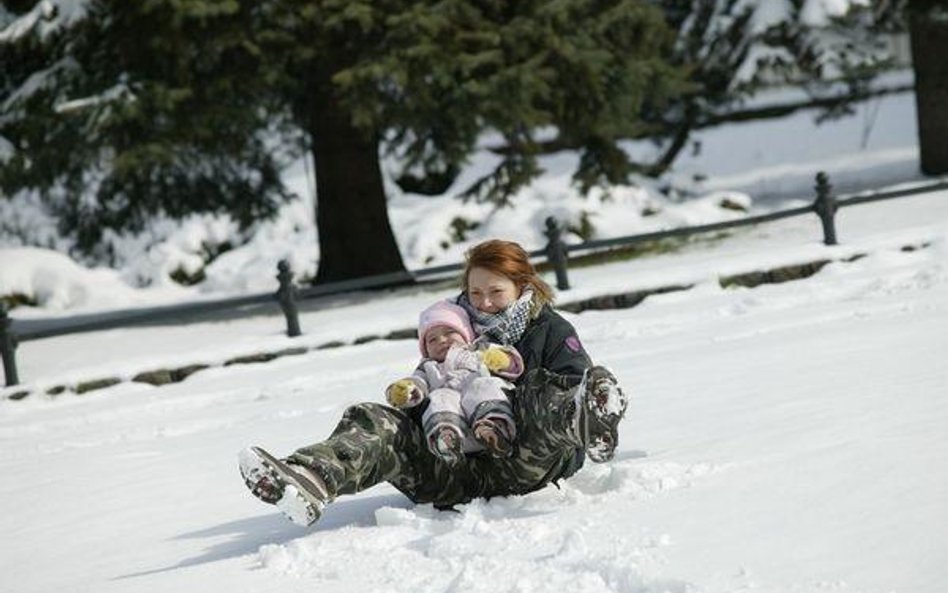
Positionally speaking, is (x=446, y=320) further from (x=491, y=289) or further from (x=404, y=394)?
(x=404, y=394)

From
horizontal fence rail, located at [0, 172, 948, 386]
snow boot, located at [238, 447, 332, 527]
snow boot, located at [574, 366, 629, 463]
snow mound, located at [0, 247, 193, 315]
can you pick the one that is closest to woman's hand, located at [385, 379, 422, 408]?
snow boot, located at [238, 447, 332, 527]

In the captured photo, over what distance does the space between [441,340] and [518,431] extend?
0.48 metres

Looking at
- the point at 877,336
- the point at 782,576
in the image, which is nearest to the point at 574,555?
the point at 782,576

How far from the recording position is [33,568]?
6.77 meters

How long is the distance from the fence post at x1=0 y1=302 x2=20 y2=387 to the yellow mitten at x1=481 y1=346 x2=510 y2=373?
32.3 feet

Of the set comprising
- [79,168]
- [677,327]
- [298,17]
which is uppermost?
[298,17]

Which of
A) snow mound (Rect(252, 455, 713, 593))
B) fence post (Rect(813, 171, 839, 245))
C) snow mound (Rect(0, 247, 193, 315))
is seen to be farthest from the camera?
snow mound (Rect(0, 247, 193, 315))

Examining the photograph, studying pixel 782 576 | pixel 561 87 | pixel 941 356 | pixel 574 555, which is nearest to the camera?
pixel 782 576

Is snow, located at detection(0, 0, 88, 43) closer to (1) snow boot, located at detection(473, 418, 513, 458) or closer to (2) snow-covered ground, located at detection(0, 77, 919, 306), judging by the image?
(2) snow-covered ground, located at detection(0, 77, 919, 306)

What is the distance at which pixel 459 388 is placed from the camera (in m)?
6.22

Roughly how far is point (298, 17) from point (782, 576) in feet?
43.3

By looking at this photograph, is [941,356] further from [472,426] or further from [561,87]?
[561,87]

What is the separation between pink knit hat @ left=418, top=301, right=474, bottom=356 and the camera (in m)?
6.31

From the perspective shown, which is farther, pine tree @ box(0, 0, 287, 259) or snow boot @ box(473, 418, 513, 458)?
pine tree @ box(0, 0, 287, 259)
